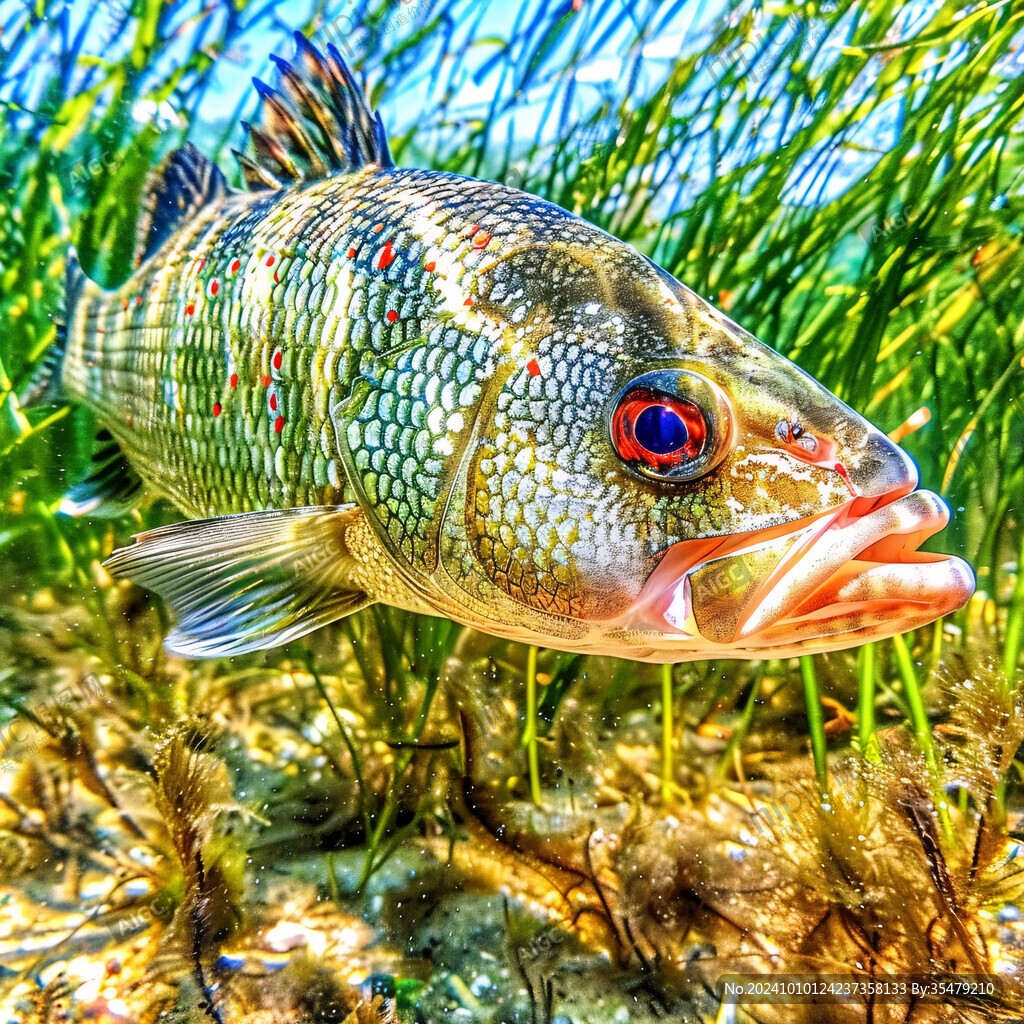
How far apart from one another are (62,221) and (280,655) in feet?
5.02

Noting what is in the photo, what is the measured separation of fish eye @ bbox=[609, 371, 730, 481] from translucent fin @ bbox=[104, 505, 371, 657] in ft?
1.44

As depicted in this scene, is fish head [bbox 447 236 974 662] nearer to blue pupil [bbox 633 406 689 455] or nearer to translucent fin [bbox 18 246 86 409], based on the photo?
blue pupil [bbox 633 406 689 455]

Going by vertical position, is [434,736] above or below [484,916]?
above

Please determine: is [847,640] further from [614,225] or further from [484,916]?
[614,225]

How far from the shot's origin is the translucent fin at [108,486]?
138 cm

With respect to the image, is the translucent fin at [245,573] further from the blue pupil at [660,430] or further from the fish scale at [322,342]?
the blue pupil at [660,430]

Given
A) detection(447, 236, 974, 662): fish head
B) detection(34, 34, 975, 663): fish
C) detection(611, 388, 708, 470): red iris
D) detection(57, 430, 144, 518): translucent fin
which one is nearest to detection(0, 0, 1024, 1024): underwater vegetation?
detection(57, 430, 144, 518): translucent fin

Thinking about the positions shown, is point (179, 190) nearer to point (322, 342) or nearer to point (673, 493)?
point (322, 342)

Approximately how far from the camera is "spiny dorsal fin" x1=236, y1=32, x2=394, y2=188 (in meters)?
1.00

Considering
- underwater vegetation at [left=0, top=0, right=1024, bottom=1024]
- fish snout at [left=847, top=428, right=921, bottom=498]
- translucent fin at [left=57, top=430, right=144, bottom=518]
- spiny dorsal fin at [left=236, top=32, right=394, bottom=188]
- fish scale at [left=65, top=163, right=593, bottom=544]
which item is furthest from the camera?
translucent fin at [left=57, top=430, right=144, bottom=518]

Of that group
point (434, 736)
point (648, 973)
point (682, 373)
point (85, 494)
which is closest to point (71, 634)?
point (85, 494)

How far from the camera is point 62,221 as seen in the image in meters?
1.76

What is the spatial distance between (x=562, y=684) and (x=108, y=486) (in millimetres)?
1321

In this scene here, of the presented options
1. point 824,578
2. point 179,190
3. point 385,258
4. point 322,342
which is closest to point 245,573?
point 322,342
